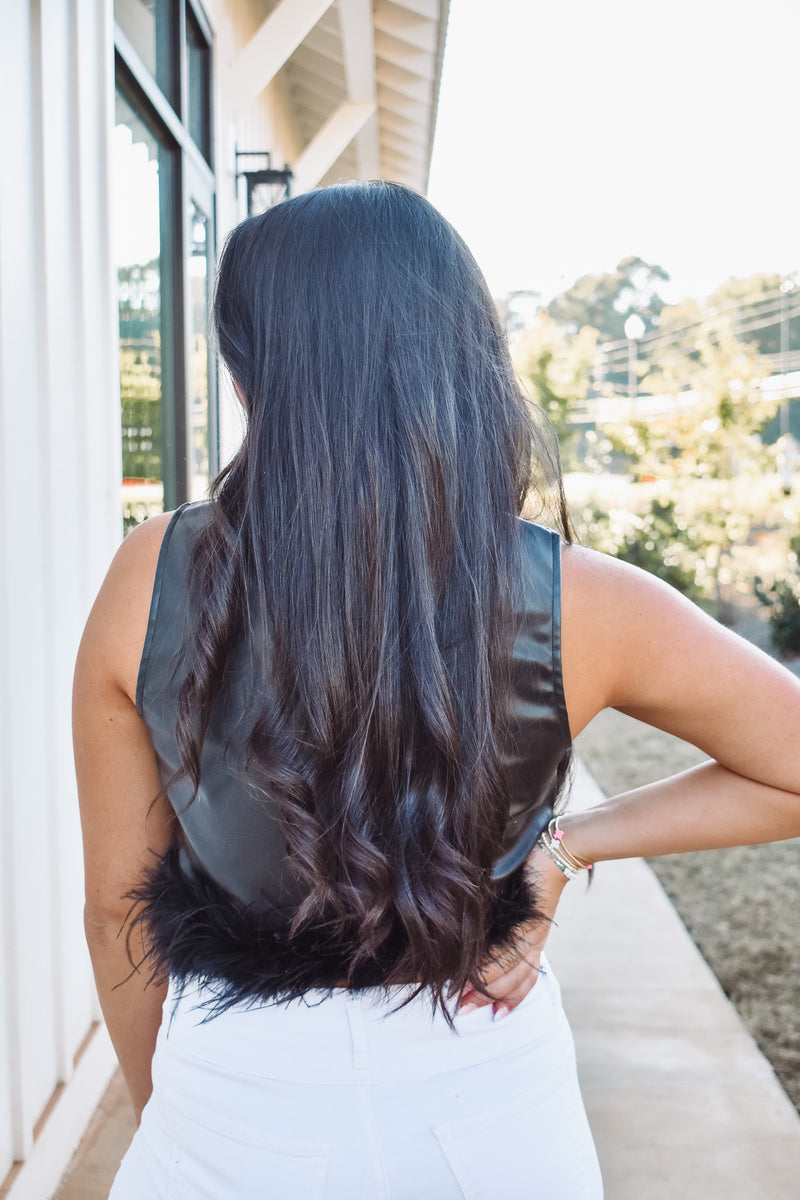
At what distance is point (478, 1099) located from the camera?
737mm

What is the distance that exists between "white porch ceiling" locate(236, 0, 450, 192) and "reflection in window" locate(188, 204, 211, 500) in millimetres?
593

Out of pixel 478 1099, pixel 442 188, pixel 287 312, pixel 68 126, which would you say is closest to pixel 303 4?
pixel 68 126

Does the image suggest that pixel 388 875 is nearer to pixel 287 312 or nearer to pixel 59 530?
pixel 287 312

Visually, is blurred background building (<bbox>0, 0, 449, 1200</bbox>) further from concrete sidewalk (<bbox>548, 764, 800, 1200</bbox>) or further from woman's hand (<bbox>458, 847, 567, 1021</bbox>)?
concrete sidewalk (<bbox>548, 764, 800, 1200</bbox>)

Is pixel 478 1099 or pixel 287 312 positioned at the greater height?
pixel 287 312

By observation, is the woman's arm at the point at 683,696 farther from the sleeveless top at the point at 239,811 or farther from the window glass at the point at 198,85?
the window glass at the point at 198,85

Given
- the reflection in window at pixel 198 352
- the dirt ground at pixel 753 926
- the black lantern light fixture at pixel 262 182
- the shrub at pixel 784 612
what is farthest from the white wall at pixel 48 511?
the shrub at pixel 784 612

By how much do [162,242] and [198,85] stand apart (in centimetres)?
98

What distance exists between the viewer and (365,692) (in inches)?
30.1

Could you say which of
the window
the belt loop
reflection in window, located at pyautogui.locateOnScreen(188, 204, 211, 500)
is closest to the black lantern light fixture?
the window

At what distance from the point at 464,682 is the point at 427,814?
0.39 feet

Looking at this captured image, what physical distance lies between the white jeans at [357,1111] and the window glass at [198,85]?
3.06 m

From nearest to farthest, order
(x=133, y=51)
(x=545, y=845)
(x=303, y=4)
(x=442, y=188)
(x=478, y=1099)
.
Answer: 1. (x=478, y=1099)
2. (x=545, y=845)
3. (x=133, y=51)
4. (x=303, y=4)
5. (x=442, y=188)

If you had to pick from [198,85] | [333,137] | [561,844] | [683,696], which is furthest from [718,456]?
[683,696]
